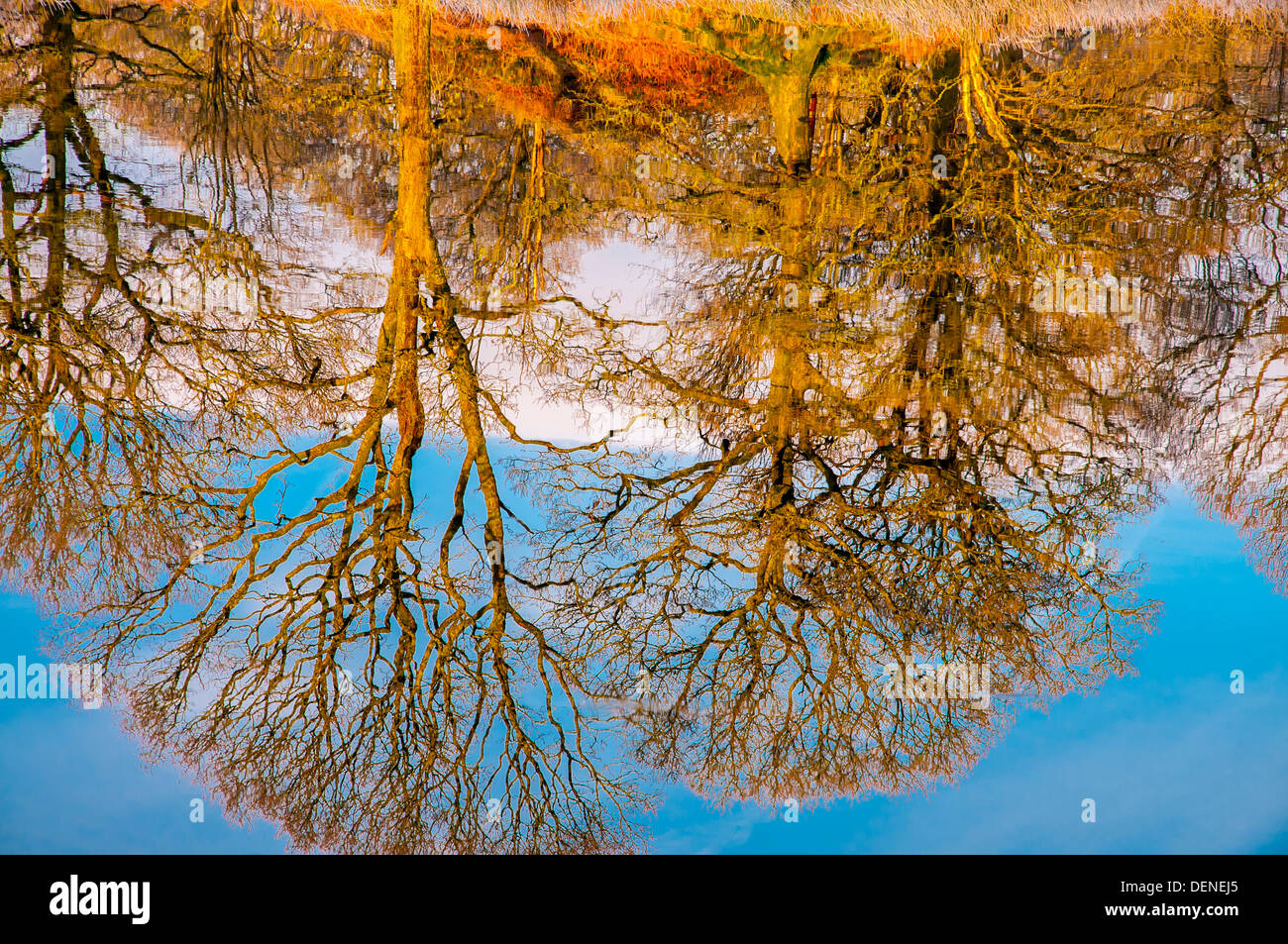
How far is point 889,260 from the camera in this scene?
480 centimetres

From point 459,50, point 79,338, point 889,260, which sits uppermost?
point 459,50

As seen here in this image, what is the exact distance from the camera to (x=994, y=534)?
3.34 metres

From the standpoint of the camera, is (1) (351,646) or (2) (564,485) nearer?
(1) (351,646)

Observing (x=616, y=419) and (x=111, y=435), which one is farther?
(x=616, y=419)

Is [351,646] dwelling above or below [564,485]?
below

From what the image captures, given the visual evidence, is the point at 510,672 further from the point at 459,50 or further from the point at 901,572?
the point at 459,50

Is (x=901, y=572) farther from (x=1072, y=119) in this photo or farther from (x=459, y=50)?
(x=459, y=50)

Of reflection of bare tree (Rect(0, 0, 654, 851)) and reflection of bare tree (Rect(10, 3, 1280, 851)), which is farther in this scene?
reflection of bare tree (Rect(10, 3, 1280, 851))

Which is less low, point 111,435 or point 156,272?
point 156,272

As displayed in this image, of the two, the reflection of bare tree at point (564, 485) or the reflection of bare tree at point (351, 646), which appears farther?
the reflection of bare tree at point (564, 485)

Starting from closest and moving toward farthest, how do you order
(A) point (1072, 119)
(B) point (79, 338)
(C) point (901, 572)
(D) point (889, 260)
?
(C) point (901, 572)
(B) point (79, 338)
(D) point (889, 260)
(A) point (1072, 119)

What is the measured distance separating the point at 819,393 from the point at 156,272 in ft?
10.8

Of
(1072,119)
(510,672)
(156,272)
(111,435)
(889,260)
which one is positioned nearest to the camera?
(510,672)

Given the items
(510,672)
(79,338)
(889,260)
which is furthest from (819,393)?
(79,338)
